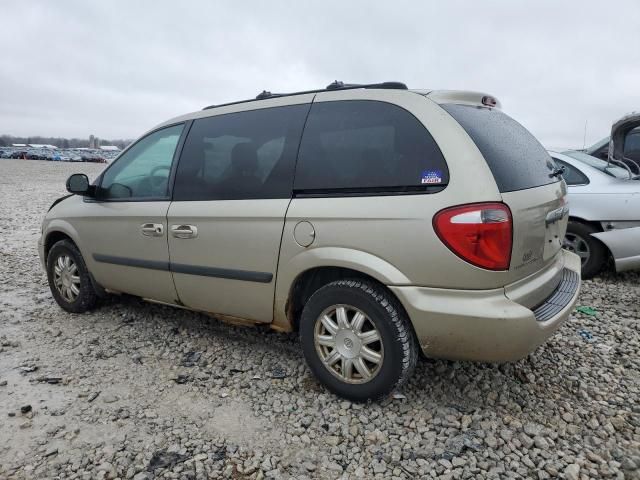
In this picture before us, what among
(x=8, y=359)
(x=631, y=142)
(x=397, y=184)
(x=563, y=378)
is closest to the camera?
(x=397, y=184)

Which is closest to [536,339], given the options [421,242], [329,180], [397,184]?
[421,242]

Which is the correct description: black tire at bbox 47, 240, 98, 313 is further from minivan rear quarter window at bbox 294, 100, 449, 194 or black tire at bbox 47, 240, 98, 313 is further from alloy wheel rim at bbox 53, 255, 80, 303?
minivan rear quarter window at bbox 294, 100, 449, 194

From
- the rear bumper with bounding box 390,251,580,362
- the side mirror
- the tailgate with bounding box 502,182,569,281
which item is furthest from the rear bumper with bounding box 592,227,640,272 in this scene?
the side mirror

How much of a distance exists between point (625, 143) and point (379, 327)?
18.2ft

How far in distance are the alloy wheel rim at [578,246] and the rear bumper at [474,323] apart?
3.03 m

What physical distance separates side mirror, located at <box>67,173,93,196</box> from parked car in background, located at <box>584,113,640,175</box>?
17.8 feet

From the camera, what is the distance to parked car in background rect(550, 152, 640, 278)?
4781mm

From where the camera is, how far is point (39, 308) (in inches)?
177

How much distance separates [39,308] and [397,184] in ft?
12.5

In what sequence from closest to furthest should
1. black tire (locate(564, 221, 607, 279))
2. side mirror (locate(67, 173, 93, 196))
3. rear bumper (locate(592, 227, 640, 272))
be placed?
side mirror (locate(67, 173, 93, 196)), rear bumper (locate(592, 227, 640, 272)), black tire (locate(564, 221, 607, 279))

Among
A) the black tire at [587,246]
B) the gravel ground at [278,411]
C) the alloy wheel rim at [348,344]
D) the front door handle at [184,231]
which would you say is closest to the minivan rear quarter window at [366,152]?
the alloy wheel rim at [348,344]

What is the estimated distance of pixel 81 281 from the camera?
420 cm

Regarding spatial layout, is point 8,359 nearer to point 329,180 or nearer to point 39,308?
point 39,308

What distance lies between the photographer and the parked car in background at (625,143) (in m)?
5.38
